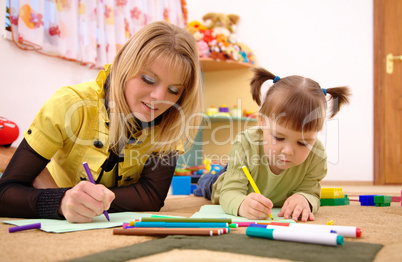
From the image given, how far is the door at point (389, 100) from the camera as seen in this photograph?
2.94 meters

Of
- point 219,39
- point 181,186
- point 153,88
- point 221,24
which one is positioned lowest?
point 181,186

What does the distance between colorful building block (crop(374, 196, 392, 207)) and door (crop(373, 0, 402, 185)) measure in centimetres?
187

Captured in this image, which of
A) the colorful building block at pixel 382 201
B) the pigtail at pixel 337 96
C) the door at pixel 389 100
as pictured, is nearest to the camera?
the pigtail at pixel 337 96

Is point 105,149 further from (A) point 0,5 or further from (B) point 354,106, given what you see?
(B) point 354,106

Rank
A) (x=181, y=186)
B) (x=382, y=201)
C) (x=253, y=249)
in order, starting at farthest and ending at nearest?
(x=181, y=186)
(x=382, y=201)
(x=253, y=249)

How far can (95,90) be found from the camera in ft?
3.21

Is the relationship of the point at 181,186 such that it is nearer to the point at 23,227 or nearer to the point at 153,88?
the point at 153,88

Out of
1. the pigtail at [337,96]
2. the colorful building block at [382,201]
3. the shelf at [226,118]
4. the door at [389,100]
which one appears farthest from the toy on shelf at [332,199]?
the door at [389,100]

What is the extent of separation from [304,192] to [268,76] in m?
0.38

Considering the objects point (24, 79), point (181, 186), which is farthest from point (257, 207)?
point (24, 79)

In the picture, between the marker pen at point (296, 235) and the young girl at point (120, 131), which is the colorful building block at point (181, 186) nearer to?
the young girl at point (120, 131)

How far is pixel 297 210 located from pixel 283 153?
0.17 meters

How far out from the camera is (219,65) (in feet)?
9.63

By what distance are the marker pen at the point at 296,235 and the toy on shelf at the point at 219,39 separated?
2.25 meters
